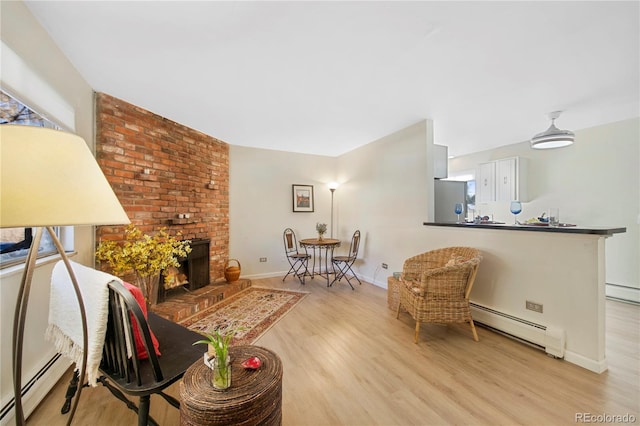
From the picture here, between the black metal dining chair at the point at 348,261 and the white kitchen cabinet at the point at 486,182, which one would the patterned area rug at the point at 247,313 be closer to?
the black metal dining chair at the point at 348,261

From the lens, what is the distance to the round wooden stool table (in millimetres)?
999

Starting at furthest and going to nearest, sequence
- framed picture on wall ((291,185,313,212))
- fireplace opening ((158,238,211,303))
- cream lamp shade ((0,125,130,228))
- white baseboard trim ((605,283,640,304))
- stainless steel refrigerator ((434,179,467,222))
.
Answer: framed picture on wall ((291,185,313,212)), stainless steel refrigerator ((434,179,467,222)), white baseboard trim ((605,283,640,304)), fireplace opening ((158,238,211,303)), cream lamp shade ((0,125,130,228))

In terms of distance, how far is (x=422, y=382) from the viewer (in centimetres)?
183

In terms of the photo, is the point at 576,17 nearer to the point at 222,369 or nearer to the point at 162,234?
the point at 222,369

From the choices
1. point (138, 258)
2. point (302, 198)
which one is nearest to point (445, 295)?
point (138, 258)

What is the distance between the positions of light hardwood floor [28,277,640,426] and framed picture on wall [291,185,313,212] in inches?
110

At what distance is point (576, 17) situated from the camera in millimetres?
1664

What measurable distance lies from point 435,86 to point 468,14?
3.03 ft

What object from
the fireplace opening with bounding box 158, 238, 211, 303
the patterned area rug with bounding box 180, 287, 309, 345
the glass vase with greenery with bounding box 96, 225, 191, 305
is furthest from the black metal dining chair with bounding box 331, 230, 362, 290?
the glass vase with greenery with bounding box 96, 225, 191, 305

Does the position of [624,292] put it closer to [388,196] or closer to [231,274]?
[388,196]

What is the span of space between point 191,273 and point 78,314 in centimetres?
244

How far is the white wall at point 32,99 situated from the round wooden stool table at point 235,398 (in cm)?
120

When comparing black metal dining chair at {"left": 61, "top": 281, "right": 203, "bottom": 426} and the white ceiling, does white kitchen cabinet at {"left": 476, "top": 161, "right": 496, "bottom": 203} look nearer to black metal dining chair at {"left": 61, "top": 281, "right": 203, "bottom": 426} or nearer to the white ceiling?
the white ceiling

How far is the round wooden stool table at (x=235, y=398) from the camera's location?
1.00 meters
